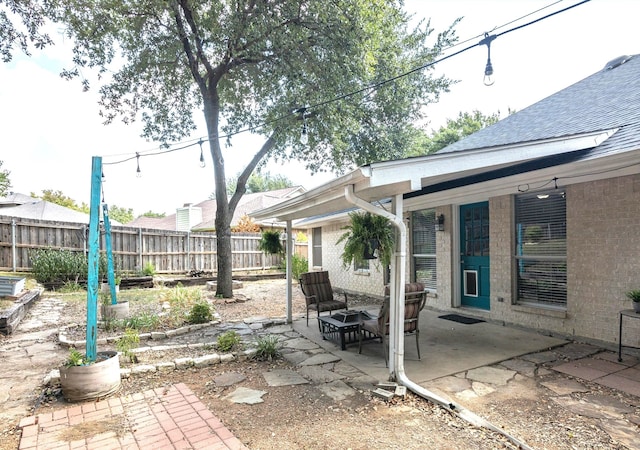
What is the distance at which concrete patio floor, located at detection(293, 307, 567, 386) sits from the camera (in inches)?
167

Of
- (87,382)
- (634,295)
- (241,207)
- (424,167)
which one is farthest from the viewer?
(241,207)

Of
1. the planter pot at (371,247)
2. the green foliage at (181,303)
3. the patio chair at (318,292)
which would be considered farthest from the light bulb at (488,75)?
the green foliage at (181,303)

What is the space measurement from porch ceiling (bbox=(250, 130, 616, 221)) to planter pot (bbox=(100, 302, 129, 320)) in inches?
183

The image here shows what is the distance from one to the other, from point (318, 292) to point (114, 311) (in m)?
4.02

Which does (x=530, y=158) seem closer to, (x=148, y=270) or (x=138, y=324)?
(x=138, y=324)

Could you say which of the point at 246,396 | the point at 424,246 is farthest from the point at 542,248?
the point at 246,396

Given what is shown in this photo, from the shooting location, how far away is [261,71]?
10102 mm

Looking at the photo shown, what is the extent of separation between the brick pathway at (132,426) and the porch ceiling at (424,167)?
2.43 meters

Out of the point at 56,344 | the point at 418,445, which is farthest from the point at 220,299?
the point at 418,445

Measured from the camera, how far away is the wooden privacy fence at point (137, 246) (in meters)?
11.0

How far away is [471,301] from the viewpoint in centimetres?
700

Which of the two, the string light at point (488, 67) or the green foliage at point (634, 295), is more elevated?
the string light at point (488, 67)

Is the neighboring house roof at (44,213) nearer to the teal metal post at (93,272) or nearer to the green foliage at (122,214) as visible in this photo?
the teal metal post at (93,272)

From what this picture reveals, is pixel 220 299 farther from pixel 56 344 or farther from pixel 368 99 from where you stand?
pixel 368 99
